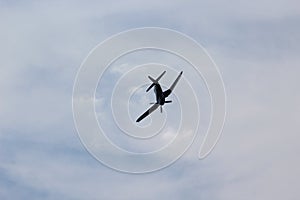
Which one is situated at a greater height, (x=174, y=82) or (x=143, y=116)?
(x=174, y=82)

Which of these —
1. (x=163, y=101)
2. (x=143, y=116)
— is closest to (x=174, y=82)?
(x=163, y=101)

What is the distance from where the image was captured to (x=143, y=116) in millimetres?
134875

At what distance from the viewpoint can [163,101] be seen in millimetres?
135000

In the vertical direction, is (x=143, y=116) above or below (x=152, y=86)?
below

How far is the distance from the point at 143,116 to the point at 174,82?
17299mm

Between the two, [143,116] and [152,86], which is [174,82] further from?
[143,116]

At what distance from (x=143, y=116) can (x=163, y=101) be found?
943 centimetres

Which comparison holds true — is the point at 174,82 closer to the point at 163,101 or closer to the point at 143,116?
the point at 163,101

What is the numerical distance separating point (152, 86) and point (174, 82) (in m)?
8.98

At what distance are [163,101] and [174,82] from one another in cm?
828

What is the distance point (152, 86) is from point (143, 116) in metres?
12.1

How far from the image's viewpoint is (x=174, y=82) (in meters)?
134

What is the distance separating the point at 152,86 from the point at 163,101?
7.43 metres
